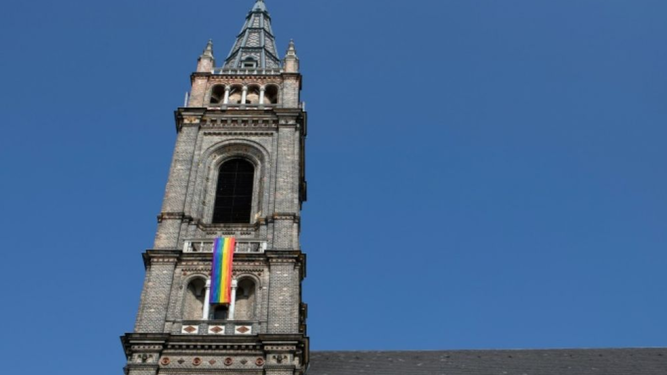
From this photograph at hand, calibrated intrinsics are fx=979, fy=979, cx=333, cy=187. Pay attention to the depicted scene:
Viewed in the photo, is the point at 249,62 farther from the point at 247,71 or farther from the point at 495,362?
the point at 495,362

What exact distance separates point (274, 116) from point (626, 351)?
19.7 m

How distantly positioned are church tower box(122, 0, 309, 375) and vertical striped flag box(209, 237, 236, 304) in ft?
1.02

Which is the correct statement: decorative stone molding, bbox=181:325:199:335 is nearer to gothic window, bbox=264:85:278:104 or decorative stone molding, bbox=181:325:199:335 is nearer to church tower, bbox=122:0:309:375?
church tower, bbox=122:0:309:375

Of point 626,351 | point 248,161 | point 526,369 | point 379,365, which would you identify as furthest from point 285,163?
point 626,351

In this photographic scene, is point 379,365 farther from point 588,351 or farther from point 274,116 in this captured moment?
point 274,116

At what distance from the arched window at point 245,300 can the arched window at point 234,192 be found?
4.08 metres

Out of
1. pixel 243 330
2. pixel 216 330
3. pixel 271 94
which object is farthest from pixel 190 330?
pixel 271 94

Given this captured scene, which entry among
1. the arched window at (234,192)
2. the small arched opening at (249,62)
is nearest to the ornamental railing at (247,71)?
the small arched opening at (249,62)

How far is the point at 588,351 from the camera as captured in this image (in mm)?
43375

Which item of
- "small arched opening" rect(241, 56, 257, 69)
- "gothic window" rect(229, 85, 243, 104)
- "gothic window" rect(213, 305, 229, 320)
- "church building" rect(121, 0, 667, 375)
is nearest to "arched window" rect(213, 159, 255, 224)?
"church building" rect(121, 0, 667, 375)

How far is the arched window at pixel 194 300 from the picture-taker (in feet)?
128

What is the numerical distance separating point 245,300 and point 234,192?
698 centimetres

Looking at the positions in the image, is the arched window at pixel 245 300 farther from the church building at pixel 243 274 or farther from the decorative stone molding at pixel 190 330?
the decorative stone molding at pixel 190 330

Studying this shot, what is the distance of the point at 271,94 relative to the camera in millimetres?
52031
